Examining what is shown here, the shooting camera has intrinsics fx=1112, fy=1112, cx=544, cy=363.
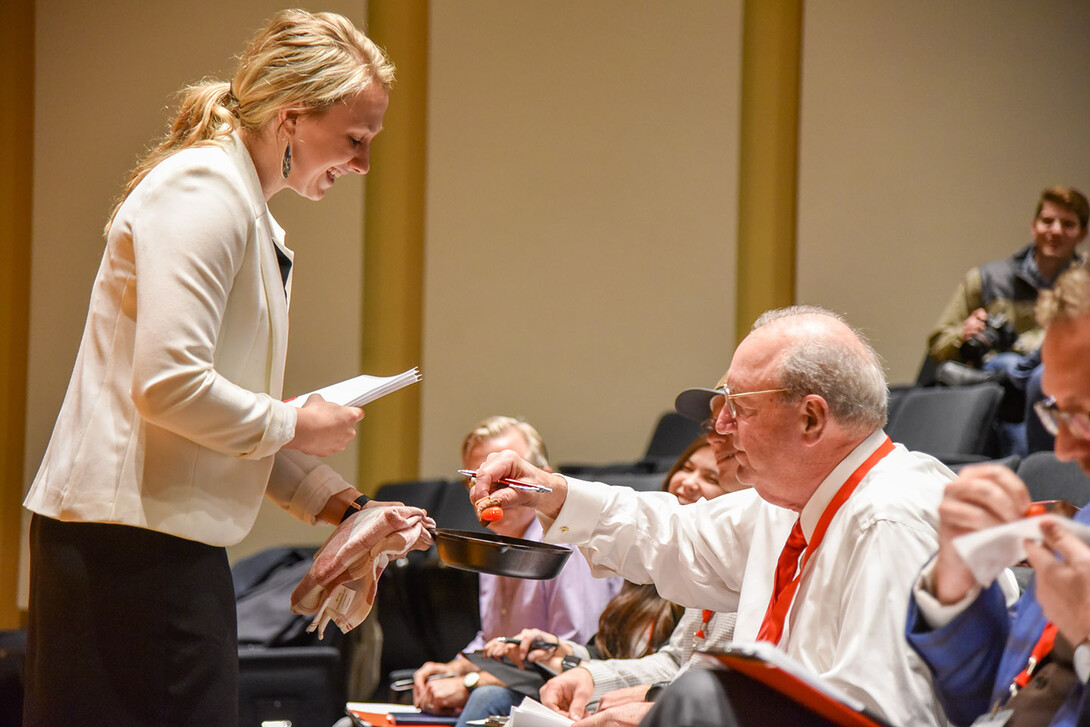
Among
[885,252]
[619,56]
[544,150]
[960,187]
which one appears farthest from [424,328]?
[960,187]

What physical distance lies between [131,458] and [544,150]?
17.0 feet

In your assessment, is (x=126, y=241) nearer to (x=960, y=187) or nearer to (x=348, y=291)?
(x=348, y=291)

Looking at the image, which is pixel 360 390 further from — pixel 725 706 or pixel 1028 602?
pixel 1028 602

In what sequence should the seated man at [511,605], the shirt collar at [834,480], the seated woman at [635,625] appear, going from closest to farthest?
the shirt collar at [834,480] → the seated woman at [635,625] → the seated man at [511,605]

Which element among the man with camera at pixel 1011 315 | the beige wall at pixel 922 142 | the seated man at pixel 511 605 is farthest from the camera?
the beige wall at pixel 922 142

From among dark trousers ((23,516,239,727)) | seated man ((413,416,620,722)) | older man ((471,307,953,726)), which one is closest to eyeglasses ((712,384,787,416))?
older man ((471,307,953,726))

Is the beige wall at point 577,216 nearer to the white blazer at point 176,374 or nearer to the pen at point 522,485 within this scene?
the pen at point 522,485

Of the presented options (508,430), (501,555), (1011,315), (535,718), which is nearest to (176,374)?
(501,555)

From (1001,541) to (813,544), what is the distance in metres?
0.53

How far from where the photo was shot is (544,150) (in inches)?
253

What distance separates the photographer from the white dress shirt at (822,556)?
1.45 m

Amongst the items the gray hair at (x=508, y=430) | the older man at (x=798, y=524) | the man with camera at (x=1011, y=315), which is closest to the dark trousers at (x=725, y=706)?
the older man at (x=798, y=524)

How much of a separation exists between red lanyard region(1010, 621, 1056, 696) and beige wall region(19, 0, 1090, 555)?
492cm

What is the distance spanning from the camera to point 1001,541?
1148mm
